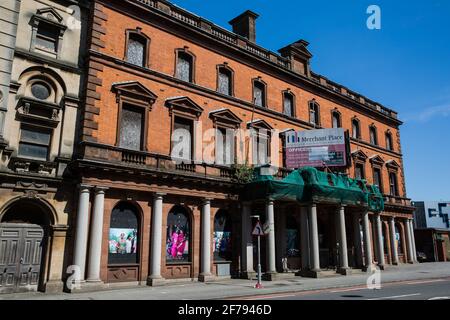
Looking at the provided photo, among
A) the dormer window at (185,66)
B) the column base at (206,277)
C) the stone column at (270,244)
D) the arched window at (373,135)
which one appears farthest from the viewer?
the arched window at (373,135)

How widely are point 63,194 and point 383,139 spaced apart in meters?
31.6

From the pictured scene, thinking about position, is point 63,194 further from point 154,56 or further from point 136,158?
point 154,56

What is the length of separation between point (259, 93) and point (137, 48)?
9438 millimetres

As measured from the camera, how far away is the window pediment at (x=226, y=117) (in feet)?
73.8

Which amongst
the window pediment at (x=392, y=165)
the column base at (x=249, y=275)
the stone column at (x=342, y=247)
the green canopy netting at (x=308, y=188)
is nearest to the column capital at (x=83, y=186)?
the green canopy netting at (x=308, y=188)

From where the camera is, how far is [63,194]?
16500 millimetres

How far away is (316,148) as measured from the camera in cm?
2555

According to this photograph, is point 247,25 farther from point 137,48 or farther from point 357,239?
point 357,239

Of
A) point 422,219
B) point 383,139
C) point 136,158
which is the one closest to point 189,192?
point 136,158

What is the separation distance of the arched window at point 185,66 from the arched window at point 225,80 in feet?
6.70

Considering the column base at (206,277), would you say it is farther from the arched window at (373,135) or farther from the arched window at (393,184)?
the arched window at (393,184)

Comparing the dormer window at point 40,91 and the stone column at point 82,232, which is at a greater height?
the dormer window at point 40,91

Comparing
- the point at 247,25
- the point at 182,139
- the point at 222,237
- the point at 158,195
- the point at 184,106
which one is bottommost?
the point at 222,237

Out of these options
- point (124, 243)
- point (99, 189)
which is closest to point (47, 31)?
point (99, 189)
